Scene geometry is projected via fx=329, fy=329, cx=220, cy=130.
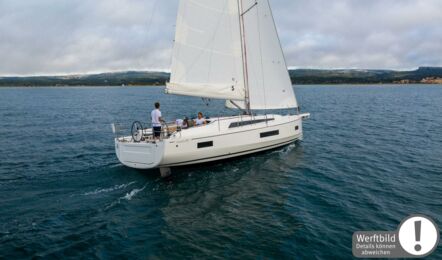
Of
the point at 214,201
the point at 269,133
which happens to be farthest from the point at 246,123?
the point at 214,201

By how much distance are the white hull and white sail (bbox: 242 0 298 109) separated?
1.68 m

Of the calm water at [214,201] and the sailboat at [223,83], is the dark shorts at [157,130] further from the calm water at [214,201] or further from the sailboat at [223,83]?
the calm water at [214,201]

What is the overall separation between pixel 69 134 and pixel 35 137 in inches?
107

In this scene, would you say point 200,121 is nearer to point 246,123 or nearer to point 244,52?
point 246,123

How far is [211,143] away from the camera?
1811cm

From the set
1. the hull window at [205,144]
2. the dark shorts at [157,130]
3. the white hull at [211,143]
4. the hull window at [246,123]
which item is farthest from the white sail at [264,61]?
the dark shorts at [157,130]

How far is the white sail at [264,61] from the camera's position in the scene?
2153cm

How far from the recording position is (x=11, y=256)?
9.76m

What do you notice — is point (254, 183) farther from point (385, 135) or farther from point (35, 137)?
point (35, 137)

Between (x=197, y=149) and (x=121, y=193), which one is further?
(x=197, y=149)

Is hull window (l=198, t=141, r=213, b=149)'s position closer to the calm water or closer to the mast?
the calm water

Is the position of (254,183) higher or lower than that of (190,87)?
lower

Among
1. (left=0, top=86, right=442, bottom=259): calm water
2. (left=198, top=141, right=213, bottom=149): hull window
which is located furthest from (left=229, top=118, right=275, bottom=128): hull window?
(left=0, top=86, right=442, bottom=259): calm water

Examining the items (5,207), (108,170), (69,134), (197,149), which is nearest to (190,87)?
(197,149)
